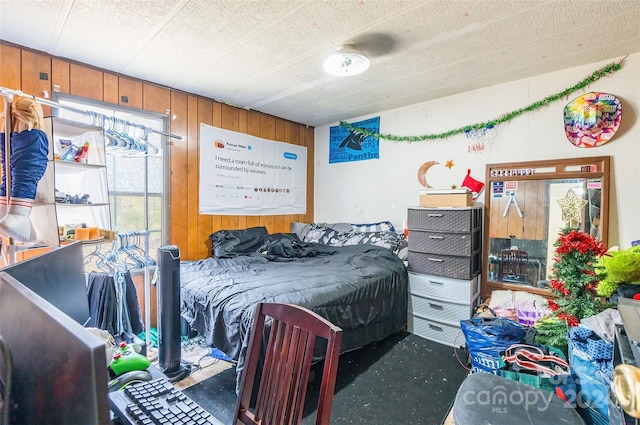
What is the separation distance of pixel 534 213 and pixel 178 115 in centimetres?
332

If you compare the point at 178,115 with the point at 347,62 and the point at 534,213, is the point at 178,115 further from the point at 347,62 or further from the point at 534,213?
the point at 534,213

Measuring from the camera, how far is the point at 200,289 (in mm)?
2184

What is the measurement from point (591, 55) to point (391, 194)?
1975mm

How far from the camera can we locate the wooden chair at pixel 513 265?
8.80ft

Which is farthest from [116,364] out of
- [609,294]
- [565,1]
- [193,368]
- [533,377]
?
[565,1]

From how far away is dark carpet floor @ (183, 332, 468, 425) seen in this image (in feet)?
5.78

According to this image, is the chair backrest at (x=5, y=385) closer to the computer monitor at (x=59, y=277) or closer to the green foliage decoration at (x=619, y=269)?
the computer monitor at (x=59, y=277)

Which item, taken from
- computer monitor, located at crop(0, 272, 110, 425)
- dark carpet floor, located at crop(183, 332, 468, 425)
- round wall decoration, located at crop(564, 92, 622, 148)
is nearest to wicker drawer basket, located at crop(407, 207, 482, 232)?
round wall decoration, located at crop(564, 92, 622, 148)

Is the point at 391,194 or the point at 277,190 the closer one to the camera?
the point at 391,194

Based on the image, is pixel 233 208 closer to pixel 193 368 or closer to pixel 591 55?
pixel 193 368

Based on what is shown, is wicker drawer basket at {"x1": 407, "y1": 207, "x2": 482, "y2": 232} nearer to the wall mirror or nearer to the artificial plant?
the wall mirror

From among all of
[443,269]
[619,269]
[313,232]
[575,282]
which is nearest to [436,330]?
[443,269]

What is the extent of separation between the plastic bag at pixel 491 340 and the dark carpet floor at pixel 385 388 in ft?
0.87

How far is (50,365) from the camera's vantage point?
0.45 meters
